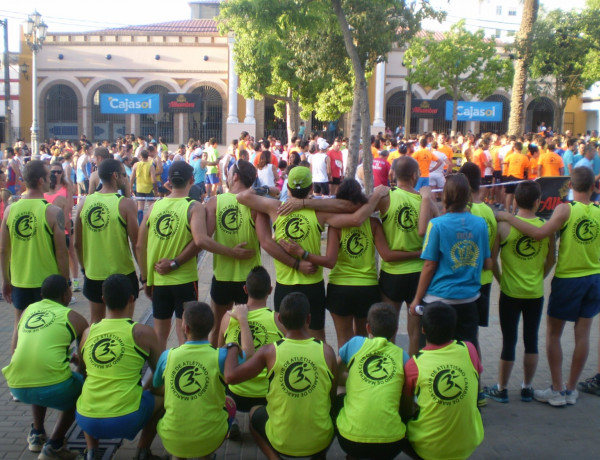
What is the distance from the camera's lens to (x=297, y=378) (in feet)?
12.5

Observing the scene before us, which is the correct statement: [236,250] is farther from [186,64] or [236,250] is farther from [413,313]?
[186,64]

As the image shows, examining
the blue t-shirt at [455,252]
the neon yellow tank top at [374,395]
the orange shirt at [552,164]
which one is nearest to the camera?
the neon yellow tank top at [374,395]

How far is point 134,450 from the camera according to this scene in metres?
4.44

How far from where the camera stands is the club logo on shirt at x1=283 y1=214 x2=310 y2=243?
16.4ft

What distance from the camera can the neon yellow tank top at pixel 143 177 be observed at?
14141 millimetres

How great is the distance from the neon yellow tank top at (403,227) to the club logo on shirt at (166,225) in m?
1.71

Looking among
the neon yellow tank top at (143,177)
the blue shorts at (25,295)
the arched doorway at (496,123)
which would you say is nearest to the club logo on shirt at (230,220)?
the blue shorts at (25,295)

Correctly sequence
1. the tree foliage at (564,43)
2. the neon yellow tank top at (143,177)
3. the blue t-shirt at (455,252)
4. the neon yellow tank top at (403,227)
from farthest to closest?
the tree foliage at (564,43) → the neon yellow tank top at (143,177) → the neon yellow tank top at (403,227) → the blue t-shirt at (455,252)

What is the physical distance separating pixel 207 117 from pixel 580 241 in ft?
116

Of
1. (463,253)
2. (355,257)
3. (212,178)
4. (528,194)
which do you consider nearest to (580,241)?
(528,194)

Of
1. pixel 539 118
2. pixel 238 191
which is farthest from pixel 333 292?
pixel 539 118

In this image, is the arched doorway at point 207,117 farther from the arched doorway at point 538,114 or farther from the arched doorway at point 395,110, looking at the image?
the arched doorway at point 538,114

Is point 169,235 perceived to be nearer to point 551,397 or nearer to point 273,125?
point 551,397

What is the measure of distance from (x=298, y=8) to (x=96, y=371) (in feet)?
26.6
